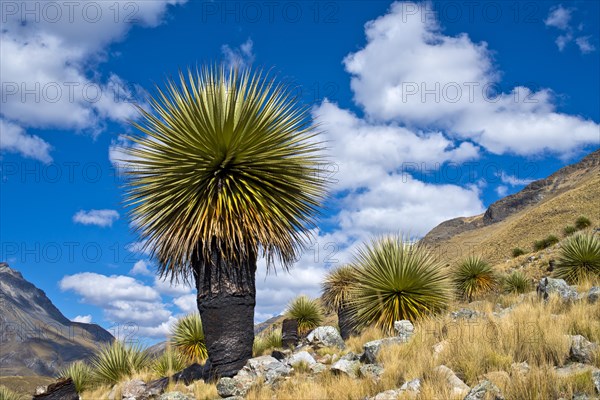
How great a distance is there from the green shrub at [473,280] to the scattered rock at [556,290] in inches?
385

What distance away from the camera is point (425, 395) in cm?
576

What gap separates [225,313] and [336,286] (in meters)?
7.90

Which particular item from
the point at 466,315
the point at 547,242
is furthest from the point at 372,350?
the point at 547,242

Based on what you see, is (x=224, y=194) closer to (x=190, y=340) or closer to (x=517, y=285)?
(x=190, y=340)

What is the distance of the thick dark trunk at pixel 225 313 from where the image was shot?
34.7ft

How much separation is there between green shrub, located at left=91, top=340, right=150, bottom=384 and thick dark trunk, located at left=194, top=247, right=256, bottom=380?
17.5 ft

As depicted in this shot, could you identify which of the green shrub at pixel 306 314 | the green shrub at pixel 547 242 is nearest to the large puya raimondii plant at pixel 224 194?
the green shrub at pixel 306 314

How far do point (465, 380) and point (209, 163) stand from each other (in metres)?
6.98

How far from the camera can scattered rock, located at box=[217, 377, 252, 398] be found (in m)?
8.93

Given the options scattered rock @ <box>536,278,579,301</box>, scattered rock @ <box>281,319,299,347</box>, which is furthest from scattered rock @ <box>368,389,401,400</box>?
scattered rock @ <box>281,319,299,347</box>

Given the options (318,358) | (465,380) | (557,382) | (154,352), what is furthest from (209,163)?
(154,352)

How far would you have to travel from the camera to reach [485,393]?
17.6ft

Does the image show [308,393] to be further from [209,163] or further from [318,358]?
[209,163]

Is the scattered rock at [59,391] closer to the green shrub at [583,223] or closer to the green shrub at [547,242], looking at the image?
the green shrub at [547,242]
